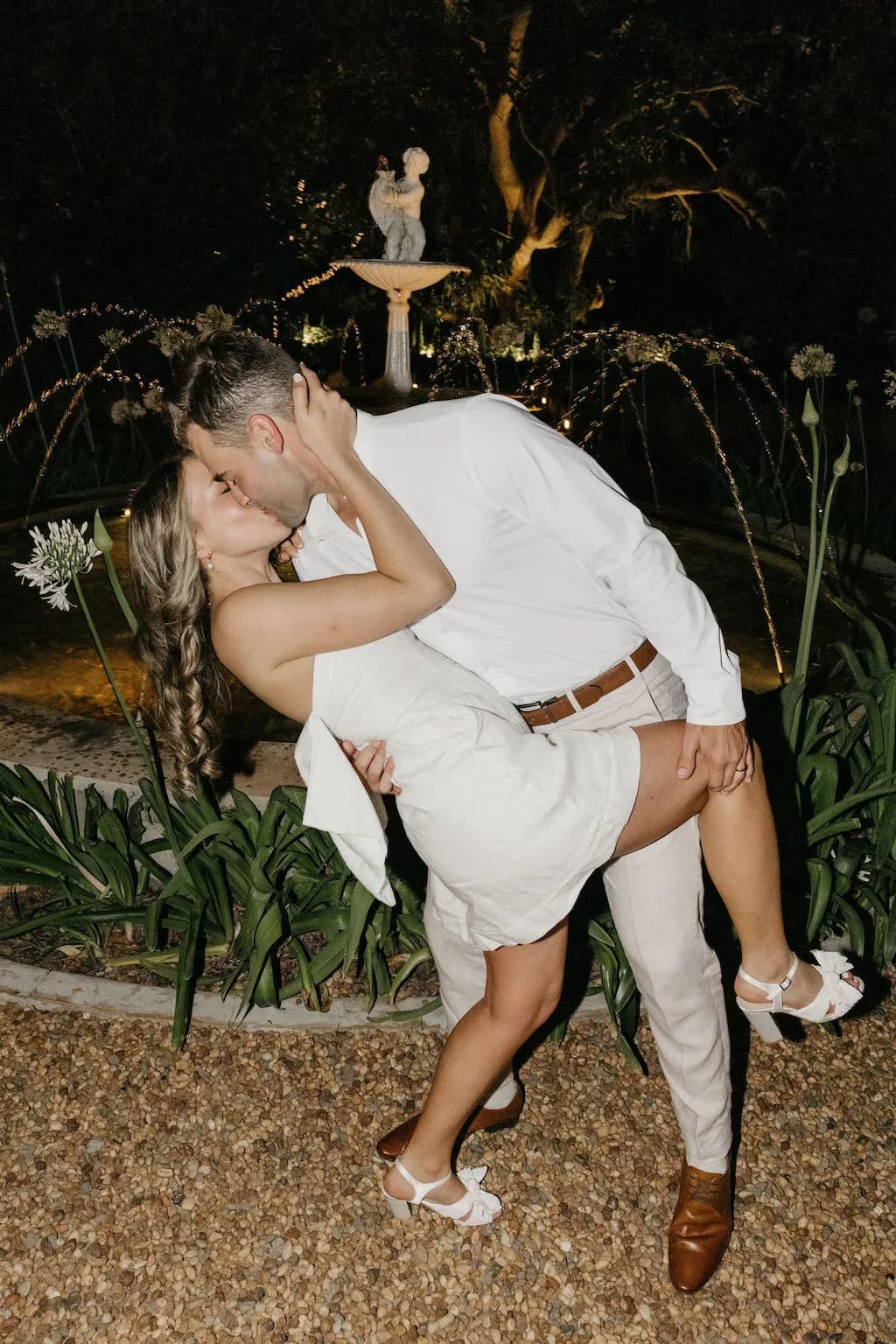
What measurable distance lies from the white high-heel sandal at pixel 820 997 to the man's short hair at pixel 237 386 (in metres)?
1.52

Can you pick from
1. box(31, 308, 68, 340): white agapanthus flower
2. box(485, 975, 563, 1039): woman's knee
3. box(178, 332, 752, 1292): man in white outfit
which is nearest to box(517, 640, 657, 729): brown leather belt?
box(178, 332, 752, 1292): man in white outfit

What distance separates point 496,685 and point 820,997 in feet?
3.16

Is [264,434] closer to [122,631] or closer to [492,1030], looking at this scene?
[492,1030]

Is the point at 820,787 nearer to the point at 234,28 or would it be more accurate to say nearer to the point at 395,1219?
the point at 395,1219

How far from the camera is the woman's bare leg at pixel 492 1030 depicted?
7.36 feet

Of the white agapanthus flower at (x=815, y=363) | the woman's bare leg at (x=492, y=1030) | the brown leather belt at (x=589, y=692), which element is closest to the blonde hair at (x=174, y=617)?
the brown leather belt at (x=589, y=692)

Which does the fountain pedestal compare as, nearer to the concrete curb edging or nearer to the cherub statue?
the cherub statue

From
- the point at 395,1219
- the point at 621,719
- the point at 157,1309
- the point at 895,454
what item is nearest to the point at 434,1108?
the point at 395,1219

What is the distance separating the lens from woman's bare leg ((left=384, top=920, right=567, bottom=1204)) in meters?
2.24

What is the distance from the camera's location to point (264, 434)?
7.30 ft

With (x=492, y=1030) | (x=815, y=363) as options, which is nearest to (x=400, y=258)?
(x=815, y=363)

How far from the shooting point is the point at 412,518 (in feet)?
7.46

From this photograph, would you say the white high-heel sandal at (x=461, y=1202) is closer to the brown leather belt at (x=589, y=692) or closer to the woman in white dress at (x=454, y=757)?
the woman in white dress at (x=454, y=757)

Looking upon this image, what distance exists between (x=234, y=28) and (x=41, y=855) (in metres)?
10.2
